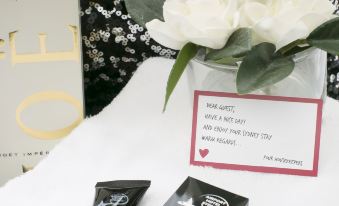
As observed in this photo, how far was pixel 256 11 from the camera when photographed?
1.82 ft

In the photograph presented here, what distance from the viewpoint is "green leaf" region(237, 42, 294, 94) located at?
0.54 m

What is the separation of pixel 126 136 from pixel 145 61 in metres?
0.18

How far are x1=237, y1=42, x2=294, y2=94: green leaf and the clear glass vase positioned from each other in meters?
0.05

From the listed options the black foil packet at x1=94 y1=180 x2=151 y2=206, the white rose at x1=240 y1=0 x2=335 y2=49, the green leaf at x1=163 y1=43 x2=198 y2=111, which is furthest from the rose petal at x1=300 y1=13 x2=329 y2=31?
the black foil packet at x1=94 y1=180 x2=151 y2=206

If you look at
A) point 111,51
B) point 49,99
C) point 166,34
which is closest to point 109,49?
point 111,51

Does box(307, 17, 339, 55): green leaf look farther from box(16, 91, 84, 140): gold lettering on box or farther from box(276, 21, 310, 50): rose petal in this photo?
box(16, 91, 84, 140): gold lettering on box

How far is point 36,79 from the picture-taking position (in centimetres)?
72

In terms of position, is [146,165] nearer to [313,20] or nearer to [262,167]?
[262,167]

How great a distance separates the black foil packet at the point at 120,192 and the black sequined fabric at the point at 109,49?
231 mm

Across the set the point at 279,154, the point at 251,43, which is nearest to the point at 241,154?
the point at 279,154

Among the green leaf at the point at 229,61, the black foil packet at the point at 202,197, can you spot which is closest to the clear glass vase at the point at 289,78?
the green leaf at the point at 229,61

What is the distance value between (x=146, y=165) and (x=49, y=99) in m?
0.17

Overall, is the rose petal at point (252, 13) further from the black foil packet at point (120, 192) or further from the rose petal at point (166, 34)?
the black foil packet at point (120, 192)

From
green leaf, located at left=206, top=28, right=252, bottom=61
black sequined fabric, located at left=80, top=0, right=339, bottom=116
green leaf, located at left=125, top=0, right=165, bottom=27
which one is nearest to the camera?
green leaf, located at left=206, top=28, right=252, bottom=61
